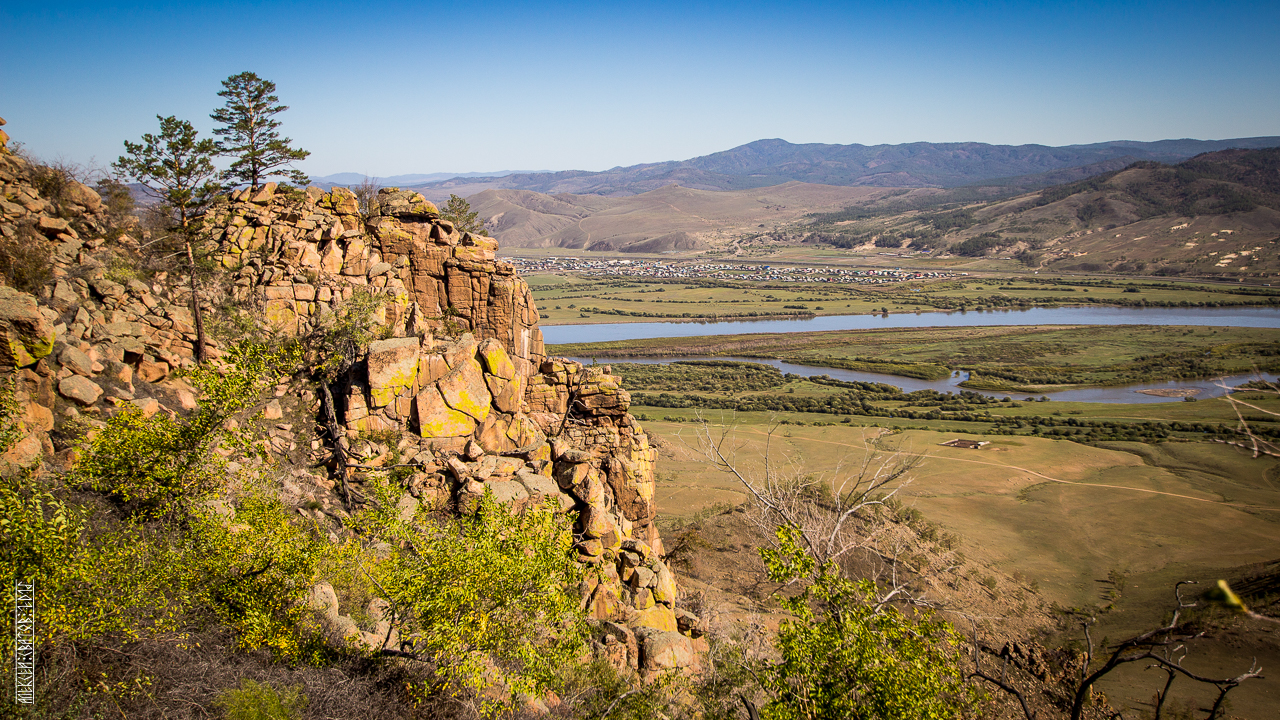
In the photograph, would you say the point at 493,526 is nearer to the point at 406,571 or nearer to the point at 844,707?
the point at 406,571

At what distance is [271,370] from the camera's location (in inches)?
588

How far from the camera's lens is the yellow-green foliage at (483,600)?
10516 mm

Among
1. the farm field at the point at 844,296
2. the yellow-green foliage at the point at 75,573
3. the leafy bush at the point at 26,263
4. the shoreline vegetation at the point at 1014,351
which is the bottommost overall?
the shoreline vegetation at the point at 1014,351

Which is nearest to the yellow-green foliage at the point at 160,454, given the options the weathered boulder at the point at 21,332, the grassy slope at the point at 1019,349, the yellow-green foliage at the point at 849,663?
the weathered boulder at the point at 21,332

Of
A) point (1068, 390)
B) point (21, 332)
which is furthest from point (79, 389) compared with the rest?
point (1068, 390)

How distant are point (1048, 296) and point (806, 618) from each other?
167m

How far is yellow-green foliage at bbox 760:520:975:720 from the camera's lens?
10328mm

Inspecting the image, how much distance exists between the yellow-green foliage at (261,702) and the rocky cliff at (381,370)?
7.48 ft

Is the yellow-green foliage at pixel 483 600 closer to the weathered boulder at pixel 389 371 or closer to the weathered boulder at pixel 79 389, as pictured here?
the weathered boulder at pixel 389 371

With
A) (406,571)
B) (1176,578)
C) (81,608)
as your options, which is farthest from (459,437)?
(1176,578)

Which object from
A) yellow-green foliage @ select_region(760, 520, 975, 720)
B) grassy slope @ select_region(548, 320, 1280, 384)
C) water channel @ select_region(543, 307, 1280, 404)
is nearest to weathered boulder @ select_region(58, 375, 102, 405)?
yellow-green foliage @ select_region(760, 520, 975, 720)

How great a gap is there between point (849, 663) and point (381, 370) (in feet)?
51.7

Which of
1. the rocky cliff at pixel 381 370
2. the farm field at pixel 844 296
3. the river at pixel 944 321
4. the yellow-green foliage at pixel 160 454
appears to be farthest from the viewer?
the farm field at pixel 844 296

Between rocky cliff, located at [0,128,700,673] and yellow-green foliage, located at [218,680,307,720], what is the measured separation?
7.48ft
